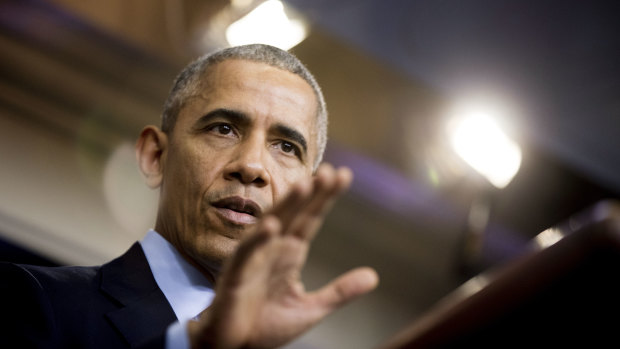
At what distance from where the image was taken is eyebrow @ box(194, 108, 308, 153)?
124 centimetres

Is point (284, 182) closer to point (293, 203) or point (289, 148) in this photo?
point (289, 148)

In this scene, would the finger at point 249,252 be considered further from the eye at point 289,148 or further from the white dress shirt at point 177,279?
the eye at point 289,148

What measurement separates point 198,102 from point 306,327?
2.47 feet

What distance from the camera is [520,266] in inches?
16.6

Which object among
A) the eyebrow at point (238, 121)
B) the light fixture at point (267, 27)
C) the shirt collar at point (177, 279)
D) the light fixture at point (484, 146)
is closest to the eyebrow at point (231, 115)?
the eyebrow at point (238, 121)

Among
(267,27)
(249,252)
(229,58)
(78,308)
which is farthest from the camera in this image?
(267,27)

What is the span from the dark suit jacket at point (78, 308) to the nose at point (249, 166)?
23cm

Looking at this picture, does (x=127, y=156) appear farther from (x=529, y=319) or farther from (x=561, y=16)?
(x=529, y=319)

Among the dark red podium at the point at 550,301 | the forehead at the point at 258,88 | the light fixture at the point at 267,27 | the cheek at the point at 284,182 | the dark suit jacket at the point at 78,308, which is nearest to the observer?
the dark red podium at the point at 550,301

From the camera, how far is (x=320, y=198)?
2.06 ft

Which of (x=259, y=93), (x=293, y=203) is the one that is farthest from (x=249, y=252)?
(x=259, y=93)

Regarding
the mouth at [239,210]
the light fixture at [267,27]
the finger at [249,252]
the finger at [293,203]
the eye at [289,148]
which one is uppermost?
the light fixture at [267,27]

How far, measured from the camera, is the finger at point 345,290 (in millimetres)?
668

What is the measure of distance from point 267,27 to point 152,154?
1.54 meters
